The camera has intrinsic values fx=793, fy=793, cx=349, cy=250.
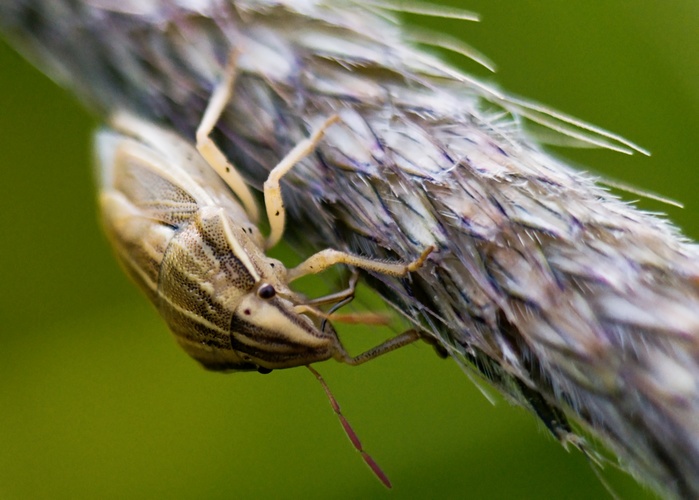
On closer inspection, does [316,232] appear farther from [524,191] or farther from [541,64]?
[541,64]

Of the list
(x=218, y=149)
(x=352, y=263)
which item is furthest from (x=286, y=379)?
(x=352, y=263)

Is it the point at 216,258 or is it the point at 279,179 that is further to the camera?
the point at 216,258

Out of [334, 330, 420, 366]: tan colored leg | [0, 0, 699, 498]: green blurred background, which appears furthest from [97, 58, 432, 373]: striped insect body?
[0, 0, 699, 498]: green blurred background

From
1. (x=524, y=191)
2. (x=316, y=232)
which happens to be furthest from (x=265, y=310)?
(x=524, y=191)

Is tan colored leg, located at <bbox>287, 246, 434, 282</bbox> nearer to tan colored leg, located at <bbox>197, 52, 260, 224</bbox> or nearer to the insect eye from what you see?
the insect eye

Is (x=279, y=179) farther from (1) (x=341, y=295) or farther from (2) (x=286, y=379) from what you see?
(2) (x=286, y=379)

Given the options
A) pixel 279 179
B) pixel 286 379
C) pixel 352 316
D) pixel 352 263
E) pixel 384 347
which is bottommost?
pixel 286 379
